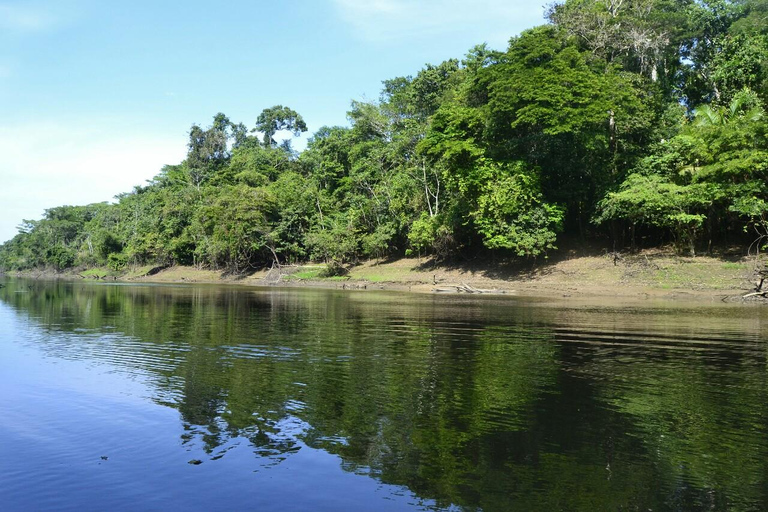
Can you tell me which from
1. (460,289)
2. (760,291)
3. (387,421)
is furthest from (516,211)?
(387,421)

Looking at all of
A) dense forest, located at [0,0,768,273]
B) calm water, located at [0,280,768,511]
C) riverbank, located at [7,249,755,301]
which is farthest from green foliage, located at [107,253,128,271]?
calm water, located at [0,280,768,511]

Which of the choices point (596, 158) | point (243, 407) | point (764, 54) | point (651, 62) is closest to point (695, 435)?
point (243, 407)

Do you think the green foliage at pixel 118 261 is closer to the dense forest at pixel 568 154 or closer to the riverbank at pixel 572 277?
the dense forest at pixel 568 154

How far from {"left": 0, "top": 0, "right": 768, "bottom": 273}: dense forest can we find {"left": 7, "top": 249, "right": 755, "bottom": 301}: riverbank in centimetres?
198

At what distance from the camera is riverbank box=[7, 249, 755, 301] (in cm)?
3284

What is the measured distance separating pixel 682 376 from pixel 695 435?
4.22m

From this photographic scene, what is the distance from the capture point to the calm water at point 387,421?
626 centimetres

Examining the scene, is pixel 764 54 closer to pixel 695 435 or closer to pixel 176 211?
pixel 695 435

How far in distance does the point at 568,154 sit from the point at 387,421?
123 ft

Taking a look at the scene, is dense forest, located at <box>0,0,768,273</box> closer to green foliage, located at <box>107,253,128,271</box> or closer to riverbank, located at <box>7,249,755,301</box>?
riverbank, located at <box>7,249,755,301</box>

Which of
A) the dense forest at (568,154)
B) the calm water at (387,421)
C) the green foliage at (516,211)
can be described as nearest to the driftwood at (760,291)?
the dense forest at (568,154)

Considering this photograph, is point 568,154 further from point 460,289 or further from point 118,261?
point 118,261

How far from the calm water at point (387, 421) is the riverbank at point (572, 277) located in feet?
52.9

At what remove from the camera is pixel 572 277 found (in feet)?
129
